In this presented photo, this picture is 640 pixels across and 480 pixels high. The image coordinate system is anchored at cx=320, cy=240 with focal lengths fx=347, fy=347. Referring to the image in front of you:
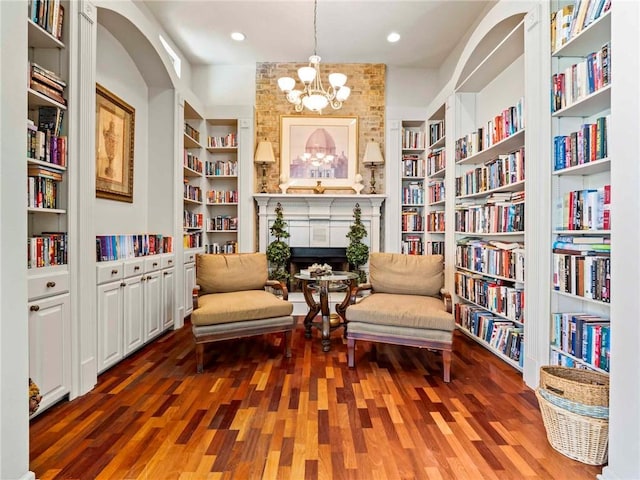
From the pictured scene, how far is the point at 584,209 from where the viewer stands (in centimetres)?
206

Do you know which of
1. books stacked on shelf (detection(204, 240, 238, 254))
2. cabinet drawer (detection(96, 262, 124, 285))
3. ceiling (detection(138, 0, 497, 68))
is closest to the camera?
cabinet drawer (detection(96, 262, 124, 285))

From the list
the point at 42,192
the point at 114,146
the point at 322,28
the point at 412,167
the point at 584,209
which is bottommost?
the point at 584,209

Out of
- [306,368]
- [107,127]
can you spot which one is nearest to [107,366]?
[306,368]

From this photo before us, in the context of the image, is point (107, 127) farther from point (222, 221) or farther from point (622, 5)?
point (622, 5)

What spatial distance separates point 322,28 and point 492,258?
321 cm

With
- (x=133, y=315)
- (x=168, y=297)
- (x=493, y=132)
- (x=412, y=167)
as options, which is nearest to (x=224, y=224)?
(x=168, y=297)

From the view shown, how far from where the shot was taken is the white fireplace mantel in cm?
487

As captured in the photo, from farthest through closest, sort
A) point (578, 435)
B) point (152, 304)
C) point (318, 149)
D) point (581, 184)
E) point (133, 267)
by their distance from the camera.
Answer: point (318, 149)
point (152, 304)
point (133, 267)
point (581, 184)
point (578, 435)

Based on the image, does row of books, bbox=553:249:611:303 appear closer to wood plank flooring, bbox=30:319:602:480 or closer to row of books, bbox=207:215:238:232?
wood plank flooring, bbox=30:319:602:480

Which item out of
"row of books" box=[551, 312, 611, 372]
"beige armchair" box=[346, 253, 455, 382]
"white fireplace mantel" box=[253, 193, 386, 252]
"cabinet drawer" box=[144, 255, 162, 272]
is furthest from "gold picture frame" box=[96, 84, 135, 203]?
"row of books" box=[551, 312, 611, 372]

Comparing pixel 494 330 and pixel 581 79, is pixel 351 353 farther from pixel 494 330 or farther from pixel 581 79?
pixel 581 79

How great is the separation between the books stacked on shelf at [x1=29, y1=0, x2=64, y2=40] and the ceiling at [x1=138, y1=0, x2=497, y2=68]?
1.83 metres

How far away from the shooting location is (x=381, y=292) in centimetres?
334

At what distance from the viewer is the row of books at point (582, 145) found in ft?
6.38
